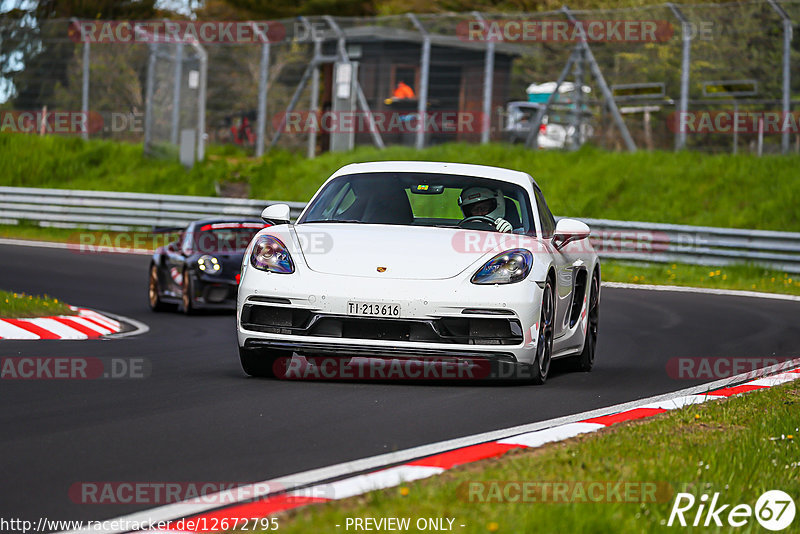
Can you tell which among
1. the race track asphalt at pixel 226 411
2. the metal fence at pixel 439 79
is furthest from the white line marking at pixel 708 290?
the race track asphalt at pixel 226 411

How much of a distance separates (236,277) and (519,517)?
11653 millimetres

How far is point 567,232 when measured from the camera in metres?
9.08

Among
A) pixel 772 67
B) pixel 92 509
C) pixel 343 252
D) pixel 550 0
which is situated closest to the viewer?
pixel 92 509

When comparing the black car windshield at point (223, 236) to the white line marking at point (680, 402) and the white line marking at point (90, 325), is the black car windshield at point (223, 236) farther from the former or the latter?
the white line marking at point (680, 402)

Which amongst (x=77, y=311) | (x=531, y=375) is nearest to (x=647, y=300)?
(x=77, y=311)

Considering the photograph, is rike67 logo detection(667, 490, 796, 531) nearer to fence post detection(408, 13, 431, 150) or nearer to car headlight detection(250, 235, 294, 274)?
car headlight detection(250, 235, 294, 274)

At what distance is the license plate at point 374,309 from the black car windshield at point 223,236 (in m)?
8.20

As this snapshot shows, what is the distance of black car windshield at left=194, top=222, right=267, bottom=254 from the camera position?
635 inches

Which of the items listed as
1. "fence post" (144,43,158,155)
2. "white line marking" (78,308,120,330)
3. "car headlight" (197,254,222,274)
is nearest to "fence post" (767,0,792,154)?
"car headlight" (197,254,222,274)

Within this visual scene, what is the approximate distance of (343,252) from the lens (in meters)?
8.12

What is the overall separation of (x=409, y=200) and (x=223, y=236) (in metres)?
7.87

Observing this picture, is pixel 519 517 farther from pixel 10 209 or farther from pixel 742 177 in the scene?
pixel 10 209

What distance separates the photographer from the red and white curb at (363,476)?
4.36 metres

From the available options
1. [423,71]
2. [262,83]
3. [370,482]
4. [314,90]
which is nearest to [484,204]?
[370,482]
